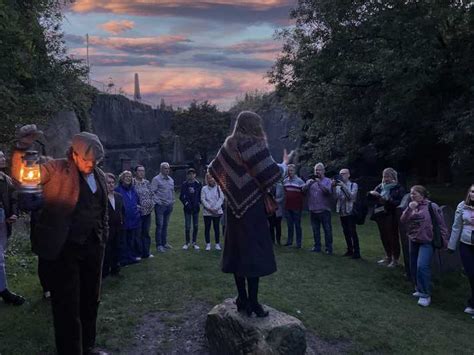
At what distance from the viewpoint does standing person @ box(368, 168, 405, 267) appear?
1003 centimetres

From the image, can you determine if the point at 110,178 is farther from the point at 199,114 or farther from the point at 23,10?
the point at 199,114

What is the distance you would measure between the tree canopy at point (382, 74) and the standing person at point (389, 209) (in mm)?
4372

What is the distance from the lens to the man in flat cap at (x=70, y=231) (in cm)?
427

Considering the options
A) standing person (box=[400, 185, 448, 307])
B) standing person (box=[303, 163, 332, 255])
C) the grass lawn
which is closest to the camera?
the grass lawn

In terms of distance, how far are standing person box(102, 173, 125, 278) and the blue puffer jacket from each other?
808 millimetres

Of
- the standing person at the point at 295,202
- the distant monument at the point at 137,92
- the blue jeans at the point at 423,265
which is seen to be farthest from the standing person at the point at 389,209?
the distant monument at the point at 137,92

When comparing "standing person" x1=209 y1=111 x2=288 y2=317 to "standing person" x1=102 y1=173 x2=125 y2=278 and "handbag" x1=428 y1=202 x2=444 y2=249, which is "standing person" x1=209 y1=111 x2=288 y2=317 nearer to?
"standing person" x1=102 y1=173 x2=125 y2=278

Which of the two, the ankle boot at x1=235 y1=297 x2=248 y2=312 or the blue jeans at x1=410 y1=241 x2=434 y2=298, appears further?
the blue jeans at x1=410 y1=241 x2=434 y2=298

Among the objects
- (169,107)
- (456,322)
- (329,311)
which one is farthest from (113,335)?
(169,107)

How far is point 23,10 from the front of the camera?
468 inches

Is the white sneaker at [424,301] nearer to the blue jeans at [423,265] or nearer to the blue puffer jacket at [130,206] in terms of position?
the blue jeans at [423,265]

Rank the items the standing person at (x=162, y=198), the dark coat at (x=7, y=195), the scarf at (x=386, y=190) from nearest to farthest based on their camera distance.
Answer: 1. the dark coat at (x=7, y=195)
2. the scarf at (x=386, y=190)
3. the standing person at (x=162, y=198)

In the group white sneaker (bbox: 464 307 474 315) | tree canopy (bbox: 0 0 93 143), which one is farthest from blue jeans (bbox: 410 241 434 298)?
tree canopy (bbox: 0 0 93 143)

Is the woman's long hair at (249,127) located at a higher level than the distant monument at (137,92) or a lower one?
lower
